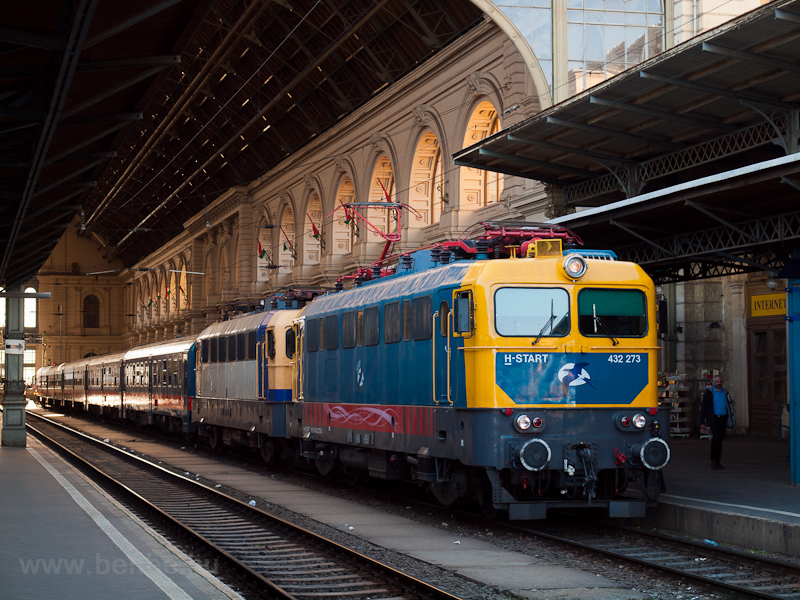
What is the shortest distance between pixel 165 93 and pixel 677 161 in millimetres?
38907

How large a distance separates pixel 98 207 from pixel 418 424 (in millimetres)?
81357

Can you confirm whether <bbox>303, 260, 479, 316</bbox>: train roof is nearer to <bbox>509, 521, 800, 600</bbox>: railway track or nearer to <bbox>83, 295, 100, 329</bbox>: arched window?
<bbox>509, 521, 800, 600</bbox>: railway track

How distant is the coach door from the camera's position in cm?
2752

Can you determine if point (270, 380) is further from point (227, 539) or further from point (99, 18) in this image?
point (99, 18)

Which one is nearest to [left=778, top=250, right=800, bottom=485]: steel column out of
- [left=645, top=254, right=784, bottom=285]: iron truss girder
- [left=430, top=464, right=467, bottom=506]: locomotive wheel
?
[left=645, top=254, right=784, bottom=285]: iron truss girder

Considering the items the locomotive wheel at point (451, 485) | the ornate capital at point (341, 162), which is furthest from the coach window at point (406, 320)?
the ornate capital at point (341, 162)

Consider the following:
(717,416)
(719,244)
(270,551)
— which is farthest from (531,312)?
(717,416)

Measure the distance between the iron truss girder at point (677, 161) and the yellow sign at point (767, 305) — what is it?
718 centimetres

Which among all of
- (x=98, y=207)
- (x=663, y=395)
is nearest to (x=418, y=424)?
(x=663, y=395)

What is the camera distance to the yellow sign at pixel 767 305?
27500 mm

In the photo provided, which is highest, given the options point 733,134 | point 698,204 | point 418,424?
point 733,134

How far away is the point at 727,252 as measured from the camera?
1688 cm

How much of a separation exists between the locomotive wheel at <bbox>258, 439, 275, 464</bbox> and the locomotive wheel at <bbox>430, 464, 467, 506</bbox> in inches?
373

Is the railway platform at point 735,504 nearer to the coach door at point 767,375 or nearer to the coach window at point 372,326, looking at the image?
the coach window at point 372,326
